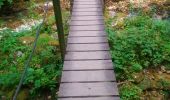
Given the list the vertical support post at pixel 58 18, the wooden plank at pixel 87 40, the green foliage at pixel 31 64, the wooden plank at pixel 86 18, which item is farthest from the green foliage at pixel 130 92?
the wooden plank at pixel 86 18

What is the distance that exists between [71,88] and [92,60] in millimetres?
904

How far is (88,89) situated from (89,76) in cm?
35

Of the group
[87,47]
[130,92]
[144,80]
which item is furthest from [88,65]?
[144,80]

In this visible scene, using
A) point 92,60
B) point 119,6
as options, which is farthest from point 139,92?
point 119,6

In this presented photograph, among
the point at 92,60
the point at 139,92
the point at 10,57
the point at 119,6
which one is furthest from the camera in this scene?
the point at 119,6

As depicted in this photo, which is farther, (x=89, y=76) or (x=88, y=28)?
(x=88, y=28)

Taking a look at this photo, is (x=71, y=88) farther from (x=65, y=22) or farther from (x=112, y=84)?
(x=65, y=22)

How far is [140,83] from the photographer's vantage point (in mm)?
6367

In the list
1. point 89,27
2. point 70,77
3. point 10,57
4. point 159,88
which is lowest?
point 159,88

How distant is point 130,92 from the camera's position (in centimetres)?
606

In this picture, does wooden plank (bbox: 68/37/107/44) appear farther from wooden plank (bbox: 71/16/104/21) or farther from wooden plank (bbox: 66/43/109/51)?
wooden plank (bbox: 71/16/104/21)

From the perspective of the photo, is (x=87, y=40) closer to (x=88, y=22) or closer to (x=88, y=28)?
(x=88, y=28)

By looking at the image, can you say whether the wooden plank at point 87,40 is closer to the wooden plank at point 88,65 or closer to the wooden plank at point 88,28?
the wooden plank at point 88,28

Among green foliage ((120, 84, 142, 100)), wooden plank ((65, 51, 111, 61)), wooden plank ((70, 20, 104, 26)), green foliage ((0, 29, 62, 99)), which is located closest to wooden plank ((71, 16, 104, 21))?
wooden plank ((70, 20, 104, 26))
